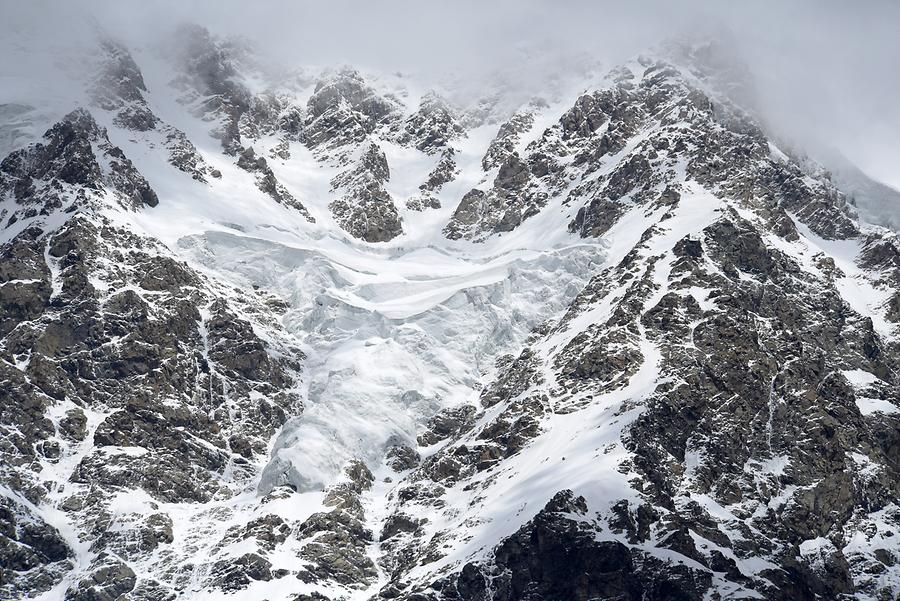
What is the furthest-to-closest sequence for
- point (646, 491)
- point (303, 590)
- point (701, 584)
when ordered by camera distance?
point (303, 590) < point (646, 491) < point (701, 584)

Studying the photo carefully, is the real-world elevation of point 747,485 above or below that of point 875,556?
above

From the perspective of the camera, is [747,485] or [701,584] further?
[747,485]

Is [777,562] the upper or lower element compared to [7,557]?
lower

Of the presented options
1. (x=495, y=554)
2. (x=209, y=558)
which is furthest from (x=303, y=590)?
(x=495, y=554)

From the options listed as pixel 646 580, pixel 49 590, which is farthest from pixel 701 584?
pixel 49 590

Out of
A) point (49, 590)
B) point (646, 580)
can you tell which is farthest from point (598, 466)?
point (49, 590)

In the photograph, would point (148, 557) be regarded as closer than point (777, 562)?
No

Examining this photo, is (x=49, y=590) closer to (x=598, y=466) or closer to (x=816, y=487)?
(x=598, y=466)

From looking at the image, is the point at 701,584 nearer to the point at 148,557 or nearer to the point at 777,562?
the point at 777,562

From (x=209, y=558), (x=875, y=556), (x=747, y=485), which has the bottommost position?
(x=875, y=556)

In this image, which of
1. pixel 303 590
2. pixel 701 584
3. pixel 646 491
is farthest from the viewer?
pixel 303 590
